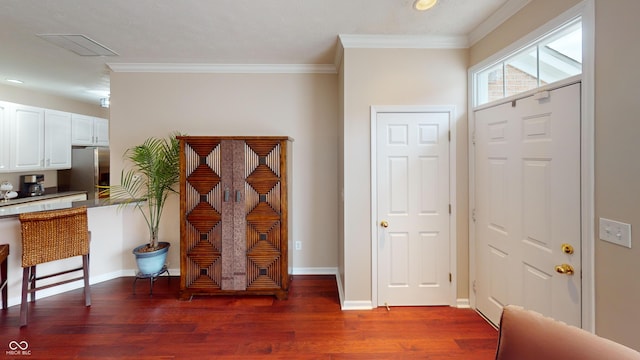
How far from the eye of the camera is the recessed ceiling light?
206 cm

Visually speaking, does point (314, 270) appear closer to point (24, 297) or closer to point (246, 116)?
point (246, 116)

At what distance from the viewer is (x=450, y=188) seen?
2648mm

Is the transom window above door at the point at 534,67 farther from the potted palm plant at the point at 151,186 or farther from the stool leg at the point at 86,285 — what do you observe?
the stool leg at the point at 86,285

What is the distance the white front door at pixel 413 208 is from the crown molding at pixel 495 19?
738mm

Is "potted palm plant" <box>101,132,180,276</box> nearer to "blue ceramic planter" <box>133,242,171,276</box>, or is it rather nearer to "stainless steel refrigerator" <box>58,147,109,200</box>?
"blue ceramic planter" <box>133,242,171,276</box>

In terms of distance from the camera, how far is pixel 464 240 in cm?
267

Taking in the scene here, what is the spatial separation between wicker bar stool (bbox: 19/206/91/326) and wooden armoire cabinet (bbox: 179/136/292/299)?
0.91 metres

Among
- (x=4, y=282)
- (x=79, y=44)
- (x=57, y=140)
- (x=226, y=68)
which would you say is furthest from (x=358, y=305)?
(x=57, y=140)

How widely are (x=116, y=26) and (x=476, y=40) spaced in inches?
129

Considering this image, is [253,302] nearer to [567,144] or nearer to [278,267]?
[278,267]

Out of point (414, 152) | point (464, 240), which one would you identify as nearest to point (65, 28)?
point (414, 152)

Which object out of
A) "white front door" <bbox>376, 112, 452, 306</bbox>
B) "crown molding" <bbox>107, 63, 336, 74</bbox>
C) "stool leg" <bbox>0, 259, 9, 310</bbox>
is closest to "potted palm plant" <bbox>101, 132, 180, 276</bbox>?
"crown molding" <bbox>107, 63, 336, 74</bbox>

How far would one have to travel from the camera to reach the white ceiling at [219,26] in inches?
84.0

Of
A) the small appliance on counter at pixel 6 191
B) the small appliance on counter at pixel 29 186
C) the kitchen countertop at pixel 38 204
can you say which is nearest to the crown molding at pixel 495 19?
the kitchen countertop at pixel 38 204
